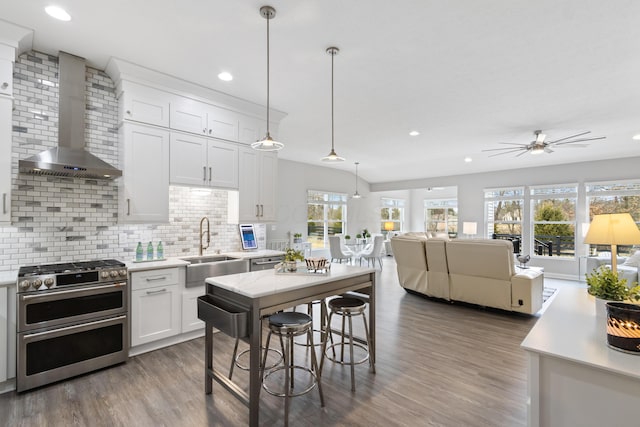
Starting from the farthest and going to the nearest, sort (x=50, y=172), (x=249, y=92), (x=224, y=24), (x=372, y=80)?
(x=249, y=92) < (x=372, y=80) < (x=50, y=172) < (x=224, y=24)

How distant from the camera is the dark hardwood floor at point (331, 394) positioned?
2.17 metres

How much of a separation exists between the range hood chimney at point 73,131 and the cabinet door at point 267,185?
5.93 feet

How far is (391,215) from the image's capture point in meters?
12.0

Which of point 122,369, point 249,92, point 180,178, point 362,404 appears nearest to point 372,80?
point 249,92

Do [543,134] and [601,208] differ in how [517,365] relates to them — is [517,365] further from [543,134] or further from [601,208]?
[601,208]

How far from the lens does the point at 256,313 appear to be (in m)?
2.04

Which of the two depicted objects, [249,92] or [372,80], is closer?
[372,80]

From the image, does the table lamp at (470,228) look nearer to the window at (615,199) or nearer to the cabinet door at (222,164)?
the window at (615,199)

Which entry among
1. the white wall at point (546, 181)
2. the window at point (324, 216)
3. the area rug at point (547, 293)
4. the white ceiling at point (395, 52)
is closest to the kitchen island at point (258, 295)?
the white ceiling at point (395, 52)

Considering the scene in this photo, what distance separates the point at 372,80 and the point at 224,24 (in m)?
1.68

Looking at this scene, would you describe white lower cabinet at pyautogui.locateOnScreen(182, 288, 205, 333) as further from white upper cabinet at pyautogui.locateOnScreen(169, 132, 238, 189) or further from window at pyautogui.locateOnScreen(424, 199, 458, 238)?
window at pyautogui.locateOnScreen(424, 199, 458, 238)

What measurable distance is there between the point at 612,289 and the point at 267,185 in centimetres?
376

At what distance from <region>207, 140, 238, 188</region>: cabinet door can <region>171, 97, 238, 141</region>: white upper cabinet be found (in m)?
0.12

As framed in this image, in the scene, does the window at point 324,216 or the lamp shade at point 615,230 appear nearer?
the lamp shade at point 615,230
